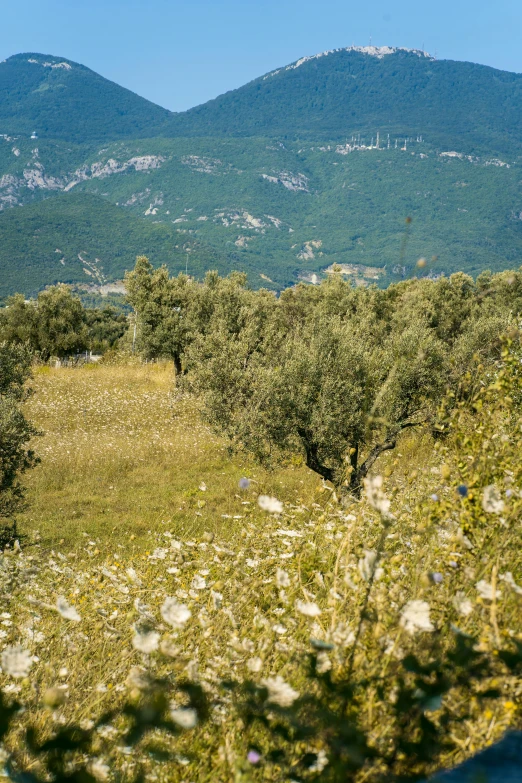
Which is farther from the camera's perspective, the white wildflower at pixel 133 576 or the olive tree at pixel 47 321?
the olive tree at pixel 47 321

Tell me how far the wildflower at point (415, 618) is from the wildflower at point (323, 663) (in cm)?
27

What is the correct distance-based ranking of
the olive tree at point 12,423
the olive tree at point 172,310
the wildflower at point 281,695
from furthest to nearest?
1. the olive tree at point 172,310
2. the olive tree at point 12,423
3. the wildflower at point 281,695

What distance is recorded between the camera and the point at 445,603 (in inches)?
101

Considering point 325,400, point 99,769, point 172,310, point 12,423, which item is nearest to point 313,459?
point 325,400

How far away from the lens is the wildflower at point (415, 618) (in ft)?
6.21

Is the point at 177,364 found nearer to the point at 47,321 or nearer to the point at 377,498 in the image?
the point at 47,321

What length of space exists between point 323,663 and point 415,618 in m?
0.33

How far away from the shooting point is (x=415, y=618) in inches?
75.9

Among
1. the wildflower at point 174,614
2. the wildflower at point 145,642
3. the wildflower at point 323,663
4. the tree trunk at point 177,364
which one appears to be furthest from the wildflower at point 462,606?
the tree trunk at point 177,364

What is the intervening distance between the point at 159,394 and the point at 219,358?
14.7 m

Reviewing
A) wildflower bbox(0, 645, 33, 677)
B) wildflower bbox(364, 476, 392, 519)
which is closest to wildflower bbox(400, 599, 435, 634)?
wildflower bbox(364, 476, 392, 519)

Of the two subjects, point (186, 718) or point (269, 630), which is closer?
point (186, 718)

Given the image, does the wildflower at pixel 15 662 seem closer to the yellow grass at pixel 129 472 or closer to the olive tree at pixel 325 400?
the yellow grass at pixel 129 472

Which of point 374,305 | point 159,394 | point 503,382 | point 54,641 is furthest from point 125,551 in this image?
point 374,305
